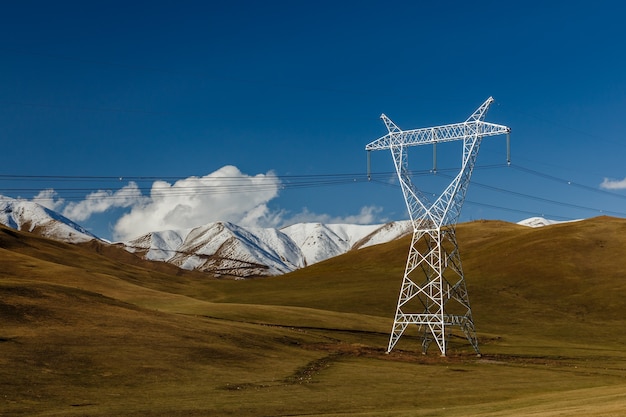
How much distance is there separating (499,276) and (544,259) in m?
17.0

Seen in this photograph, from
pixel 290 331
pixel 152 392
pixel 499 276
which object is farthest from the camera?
pixel 499 276

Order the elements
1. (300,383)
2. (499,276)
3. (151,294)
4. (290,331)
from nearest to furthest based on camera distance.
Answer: (300,383) → (290,331) → (151,294) → (499,276)

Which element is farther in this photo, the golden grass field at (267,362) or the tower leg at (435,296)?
the tower leg at (435,296)

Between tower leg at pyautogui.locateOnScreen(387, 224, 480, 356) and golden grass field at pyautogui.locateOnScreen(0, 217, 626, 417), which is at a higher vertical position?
tower leg at pyautogui.locateOnScreen(387, 224, 480, 356)

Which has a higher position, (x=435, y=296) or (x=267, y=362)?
(x=435, y=296)

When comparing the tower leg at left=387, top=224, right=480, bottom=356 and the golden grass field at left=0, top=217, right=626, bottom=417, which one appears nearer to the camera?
the golden grass field at left=0, top=217, right=626, bottom=417

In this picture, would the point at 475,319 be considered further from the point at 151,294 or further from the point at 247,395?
the point at 247,395

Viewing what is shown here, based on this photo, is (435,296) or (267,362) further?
(435,296)

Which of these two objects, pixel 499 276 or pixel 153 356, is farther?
pixel 499 276

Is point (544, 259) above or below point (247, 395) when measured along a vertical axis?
above

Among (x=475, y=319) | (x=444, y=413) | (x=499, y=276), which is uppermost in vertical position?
(x=499, y=276)

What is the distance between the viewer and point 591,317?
146250 mm

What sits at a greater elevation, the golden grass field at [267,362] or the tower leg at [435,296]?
the tower leg at [435,296]

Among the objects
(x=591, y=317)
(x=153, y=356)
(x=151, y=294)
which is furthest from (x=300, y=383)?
(x=591, y=317)
